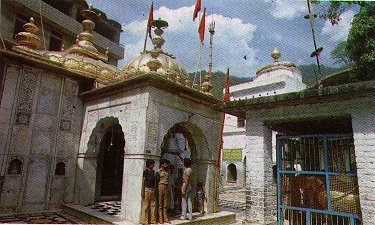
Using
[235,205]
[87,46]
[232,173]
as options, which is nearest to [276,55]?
[232,173]

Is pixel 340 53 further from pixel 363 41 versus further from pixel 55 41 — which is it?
pixel 55 41

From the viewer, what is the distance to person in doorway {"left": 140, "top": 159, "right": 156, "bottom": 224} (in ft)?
24.9

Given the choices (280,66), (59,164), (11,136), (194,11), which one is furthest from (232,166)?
(11,136)

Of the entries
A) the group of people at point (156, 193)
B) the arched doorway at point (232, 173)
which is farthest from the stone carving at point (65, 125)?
the arched doorway at point (232, 173)

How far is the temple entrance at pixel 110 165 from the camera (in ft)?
38.2

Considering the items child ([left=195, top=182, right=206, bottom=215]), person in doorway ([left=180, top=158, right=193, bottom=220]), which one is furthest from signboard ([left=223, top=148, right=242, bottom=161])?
person in doorway ([left=180, top=158, right=193, bottom=220])

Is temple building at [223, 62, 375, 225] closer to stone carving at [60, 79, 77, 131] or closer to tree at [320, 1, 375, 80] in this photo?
stone carving at [60, 79, 77, 131]

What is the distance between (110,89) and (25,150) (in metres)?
3.60

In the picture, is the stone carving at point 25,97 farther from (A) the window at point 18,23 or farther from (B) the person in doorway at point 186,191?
(A) the window at point 18,23

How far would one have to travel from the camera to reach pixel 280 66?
→ 24.0m

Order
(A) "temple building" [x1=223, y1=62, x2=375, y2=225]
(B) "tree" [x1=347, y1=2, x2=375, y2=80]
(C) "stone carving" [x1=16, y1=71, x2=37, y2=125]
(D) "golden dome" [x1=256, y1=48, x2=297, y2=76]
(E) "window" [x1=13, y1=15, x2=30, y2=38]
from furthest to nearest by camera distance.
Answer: (D) "golden dome" [x1=256, y1=48, x2=297, y2=76] < (E) "window" [x1=13, y1=15, x2=30, y2=38] < (B) "tree" [x1=347, y1=2, x2=375, y2=80] < (C) "stone carving" [x1=16, y1=71, x2=37, y2=125] < (A) "temple building" [x1=223, y1=62, x2=375, y2=225]

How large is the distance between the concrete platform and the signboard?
15.1m

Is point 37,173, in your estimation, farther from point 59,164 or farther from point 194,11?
point 194,11

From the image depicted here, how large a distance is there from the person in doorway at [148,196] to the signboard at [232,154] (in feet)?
59.0
